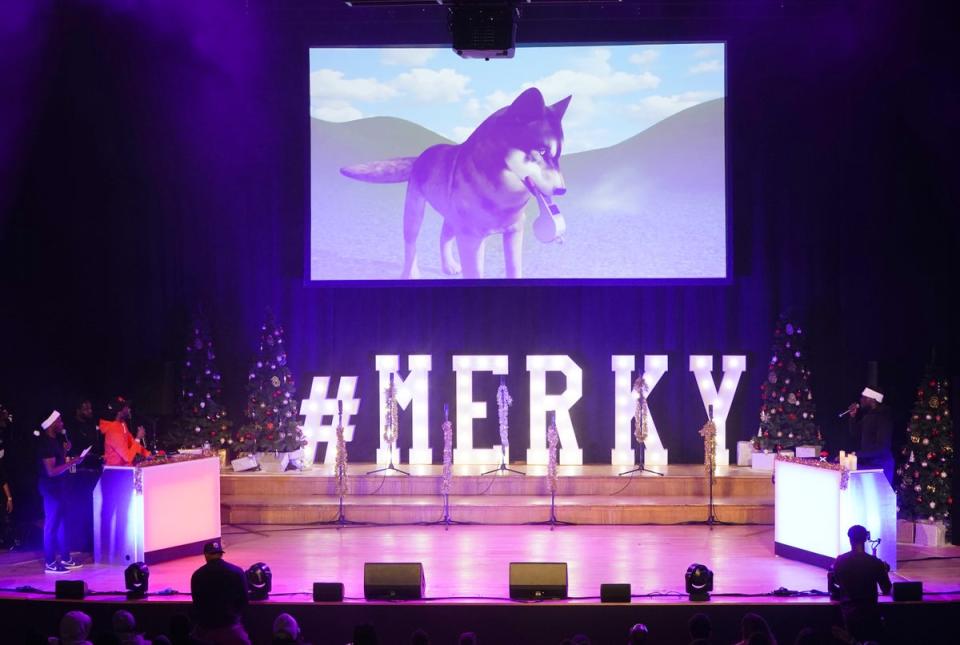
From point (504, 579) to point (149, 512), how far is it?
3.44m

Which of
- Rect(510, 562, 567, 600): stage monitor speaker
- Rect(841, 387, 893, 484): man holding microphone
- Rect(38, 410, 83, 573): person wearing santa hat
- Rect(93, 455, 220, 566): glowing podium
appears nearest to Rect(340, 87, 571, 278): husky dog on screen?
Rect(93, 455, 220, 566): glowing podium

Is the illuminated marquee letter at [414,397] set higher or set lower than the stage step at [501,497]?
higher

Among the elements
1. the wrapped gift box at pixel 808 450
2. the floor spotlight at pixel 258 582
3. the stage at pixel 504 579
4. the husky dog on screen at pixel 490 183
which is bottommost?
the stage at pixel 504 579

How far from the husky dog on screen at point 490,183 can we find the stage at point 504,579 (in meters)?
3.70

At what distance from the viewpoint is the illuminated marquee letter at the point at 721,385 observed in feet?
45.3

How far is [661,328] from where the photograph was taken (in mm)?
13961

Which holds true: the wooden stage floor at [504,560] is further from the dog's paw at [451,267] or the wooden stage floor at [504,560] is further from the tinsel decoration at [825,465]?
the dog's paw at [451,267]

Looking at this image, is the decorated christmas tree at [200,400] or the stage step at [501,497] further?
the decorated christmas tree at [200,400]

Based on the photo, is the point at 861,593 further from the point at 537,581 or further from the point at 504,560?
the point at 504,560

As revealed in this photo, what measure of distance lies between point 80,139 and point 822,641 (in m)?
9.97

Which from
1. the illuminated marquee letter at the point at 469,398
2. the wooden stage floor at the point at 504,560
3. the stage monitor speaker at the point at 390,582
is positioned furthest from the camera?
the illuminated marquee letter at the point at 469,398

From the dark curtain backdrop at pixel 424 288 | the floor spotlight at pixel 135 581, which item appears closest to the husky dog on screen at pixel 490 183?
the dark curtain backdrop at pixel 424 288

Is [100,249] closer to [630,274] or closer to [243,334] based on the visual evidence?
[243,334]

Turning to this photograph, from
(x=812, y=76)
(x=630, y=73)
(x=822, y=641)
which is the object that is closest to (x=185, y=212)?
(x=630, y=73)
